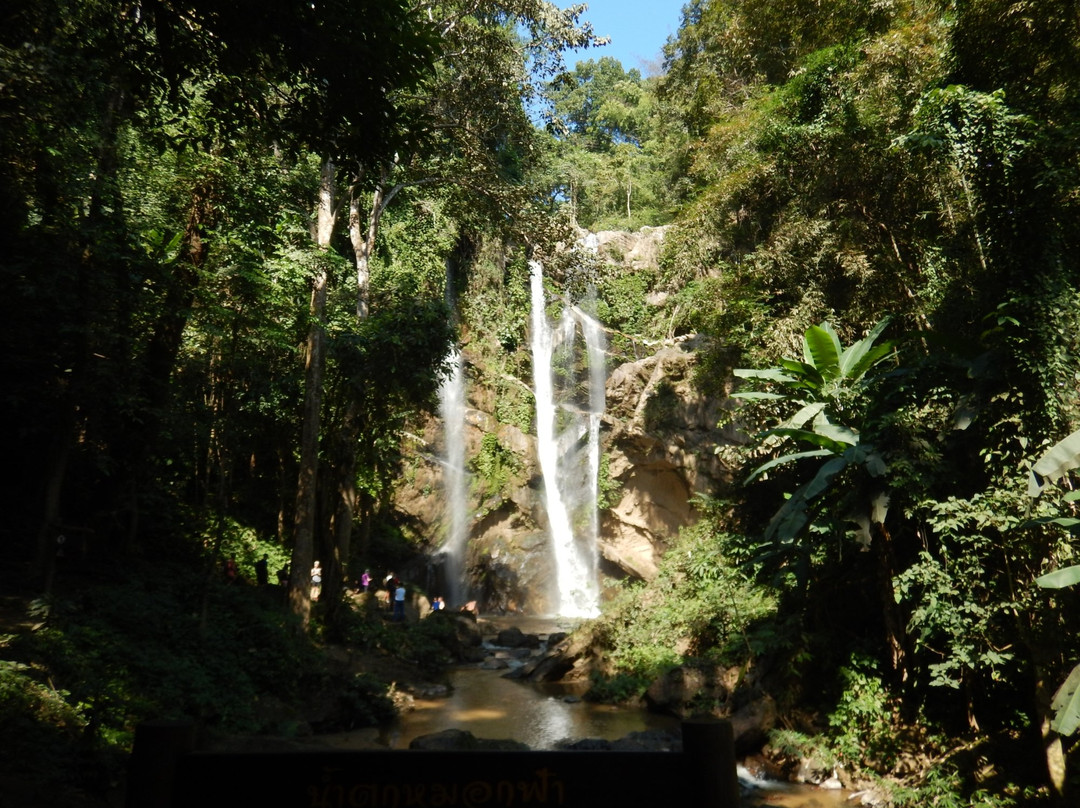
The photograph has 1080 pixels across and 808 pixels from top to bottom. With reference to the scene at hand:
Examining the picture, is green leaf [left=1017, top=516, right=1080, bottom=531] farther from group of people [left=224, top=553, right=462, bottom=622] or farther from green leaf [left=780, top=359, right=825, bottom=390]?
group of people [left=224, top=553, right=462, bottom=622]

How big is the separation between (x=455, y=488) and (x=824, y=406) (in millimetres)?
16370

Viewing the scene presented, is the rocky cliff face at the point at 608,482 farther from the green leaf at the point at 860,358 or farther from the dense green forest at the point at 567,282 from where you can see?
the green leaf at the point at 860,358

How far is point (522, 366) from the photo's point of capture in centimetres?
2586

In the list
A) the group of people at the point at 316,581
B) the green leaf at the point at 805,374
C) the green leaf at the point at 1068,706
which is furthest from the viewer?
the group of people at the point at 316,581

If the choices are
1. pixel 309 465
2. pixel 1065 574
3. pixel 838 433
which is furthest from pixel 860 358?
pixel 309 465

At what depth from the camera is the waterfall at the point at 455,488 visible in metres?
22.9

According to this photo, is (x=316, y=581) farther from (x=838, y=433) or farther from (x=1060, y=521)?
(x=1060, y=521)

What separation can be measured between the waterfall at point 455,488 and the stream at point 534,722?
9.31 metres

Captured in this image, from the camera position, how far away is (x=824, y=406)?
8680 millimetres

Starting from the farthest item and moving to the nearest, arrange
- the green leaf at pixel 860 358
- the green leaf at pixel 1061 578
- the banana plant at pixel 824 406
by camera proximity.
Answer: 1. the green leaf at pixel 860 358
2. the banana plant at pixel 824 406
3. the green leaf at pixel 1061 578

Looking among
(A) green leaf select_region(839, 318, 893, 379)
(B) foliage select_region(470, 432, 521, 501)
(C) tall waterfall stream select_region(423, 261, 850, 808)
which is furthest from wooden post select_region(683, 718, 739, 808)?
(B) foliage select_region(470, 432, 521, 501)

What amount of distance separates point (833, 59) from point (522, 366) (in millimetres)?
15961

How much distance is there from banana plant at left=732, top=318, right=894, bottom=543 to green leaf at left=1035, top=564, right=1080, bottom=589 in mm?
2140

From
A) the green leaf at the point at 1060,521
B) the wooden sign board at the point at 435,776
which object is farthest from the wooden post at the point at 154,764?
the green leaf at the point at 1060,521
